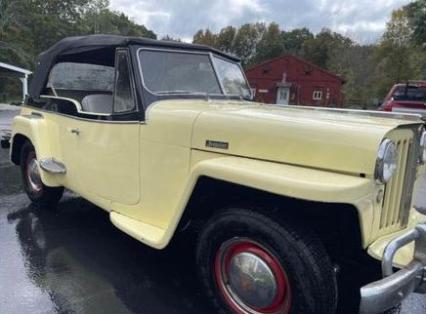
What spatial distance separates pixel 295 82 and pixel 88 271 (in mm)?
44823

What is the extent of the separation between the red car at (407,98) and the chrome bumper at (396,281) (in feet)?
31.3

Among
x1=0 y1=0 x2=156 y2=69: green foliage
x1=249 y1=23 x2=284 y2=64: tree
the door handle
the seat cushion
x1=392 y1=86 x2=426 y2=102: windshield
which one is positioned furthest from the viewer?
x1=249 y1=23 x2=284 y2=64: tree

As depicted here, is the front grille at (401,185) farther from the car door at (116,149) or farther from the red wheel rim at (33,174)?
the red wheel rim at (33,174)

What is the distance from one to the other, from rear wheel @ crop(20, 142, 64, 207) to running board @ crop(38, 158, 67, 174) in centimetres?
49

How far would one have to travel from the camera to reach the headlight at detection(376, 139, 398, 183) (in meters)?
2.39

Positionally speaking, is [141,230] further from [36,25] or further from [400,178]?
[36,25]

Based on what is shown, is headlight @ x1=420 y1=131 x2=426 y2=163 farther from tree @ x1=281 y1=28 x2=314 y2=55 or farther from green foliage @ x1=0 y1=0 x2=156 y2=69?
tree @ x1=281 y1=28 x2=314 y2=55

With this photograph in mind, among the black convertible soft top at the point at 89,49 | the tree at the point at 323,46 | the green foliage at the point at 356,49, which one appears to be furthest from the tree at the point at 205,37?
the black convertible soft top at the point at 89,49

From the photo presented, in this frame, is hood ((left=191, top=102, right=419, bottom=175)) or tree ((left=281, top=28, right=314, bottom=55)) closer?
hood ((left=191, top=102, right=419, bottom=175))

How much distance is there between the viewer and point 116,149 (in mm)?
3664

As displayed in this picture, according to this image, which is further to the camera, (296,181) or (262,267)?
(262,267)

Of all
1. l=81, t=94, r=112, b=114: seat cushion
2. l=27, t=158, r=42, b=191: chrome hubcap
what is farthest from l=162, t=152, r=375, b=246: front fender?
l=27, t=158, r=42, b=191: chrome hubcap

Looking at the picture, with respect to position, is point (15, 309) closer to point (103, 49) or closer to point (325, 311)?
point (325, 311)

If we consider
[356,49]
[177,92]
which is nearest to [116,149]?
[177,92]
